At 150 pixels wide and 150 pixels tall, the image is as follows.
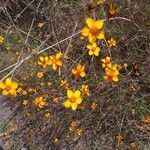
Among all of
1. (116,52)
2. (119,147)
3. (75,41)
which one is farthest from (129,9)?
(119,147)

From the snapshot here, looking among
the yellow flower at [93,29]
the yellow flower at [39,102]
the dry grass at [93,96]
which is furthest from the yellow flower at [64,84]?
the yellow flower at [93,29]

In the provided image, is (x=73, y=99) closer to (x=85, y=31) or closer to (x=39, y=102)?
(x=85, y=31)

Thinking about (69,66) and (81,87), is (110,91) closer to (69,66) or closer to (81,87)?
(81,87)

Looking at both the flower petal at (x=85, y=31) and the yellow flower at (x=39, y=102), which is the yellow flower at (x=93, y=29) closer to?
the flower petal at (x=85, y=31)

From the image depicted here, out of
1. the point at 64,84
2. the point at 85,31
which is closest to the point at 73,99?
the point at 85,31

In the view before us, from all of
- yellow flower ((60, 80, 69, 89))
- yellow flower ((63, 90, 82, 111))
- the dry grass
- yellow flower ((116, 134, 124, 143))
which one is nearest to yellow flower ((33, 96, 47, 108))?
the dry grass

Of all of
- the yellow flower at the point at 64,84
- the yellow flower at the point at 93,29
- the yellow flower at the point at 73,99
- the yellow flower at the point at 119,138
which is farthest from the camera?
the yellow flower at the point at 64,84

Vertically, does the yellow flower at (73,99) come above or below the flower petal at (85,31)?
below

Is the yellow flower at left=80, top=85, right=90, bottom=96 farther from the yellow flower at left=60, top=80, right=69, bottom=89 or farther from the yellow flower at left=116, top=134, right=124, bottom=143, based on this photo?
the yellow flower at left=116, top=134, right=124, bottom=143
